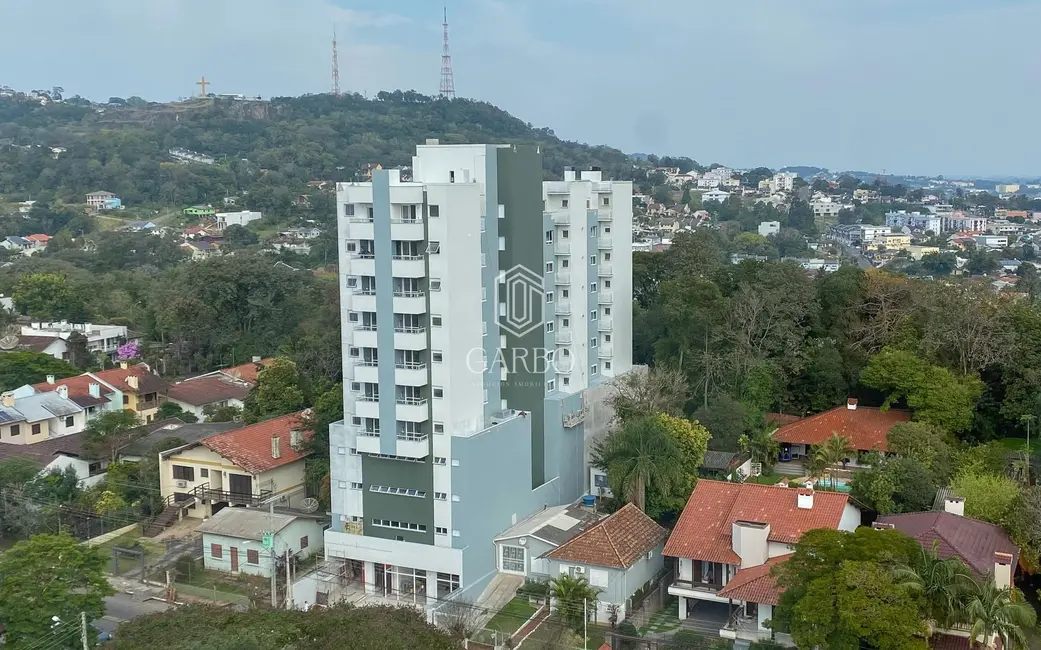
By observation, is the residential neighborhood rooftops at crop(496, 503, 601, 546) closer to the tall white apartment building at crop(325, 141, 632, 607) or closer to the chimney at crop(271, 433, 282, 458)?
the tall white apartment building at crop(325, 141, 632, 607)

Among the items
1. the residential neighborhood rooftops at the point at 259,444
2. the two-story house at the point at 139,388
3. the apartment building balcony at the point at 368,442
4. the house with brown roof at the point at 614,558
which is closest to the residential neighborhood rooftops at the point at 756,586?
the house with brown roof at the point at 614,558

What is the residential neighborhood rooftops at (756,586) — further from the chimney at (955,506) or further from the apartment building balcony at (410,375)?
the apartment building balcony at (410,375)

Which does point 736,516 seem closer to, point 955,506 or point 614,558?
point 614,558

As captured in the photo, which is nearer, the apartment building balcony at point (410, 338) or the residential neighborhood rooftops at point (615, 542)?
the residential neighborhood rooftops at point (615, 542)

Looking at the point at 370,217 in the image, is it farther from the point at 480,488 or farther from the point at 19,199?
the point at 19,199

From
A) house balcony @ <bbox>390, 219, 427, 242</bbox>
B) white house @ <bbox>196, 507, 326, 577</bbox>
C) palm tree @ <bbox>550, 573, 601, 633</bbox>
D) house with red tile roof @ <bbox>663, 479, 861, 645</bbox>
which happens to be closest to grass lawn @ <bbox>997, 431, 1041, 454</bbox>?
house with red tile roof @ <bbox>663, 479, 861, 645</bbox>

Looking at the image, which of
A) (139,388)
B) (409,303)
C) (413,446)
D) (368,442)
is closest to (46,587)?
(368,442)
